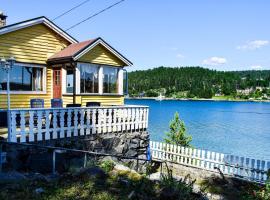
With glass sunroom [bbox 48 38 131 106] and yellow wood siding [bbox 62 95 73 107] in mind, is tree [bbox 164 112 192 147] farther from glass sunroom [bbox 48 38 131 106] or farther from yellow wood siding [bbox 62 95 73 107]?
yellow wood siding [bbox 62 95 73 107]

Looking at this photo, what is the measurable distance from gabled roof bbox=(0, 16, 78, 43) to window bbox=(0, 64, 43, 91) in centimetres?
190

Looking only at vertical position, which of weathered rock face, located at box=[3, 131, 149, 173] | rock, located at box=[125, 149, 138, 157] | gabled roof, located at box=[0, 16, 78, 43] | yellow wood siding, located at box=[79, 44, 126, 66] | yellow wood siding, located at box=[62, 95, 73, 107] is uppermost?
gabled roof, located at box=[0, 16, 78, 43]

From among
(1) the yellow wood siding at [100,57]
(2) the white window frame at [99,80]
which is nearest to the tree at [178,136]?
(2) the white window frame at [99,80]

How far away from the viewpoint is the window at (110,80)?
17.1 m

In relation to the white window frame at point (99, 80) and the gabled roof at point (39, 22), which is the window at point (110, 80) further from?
the gabled roof at point (39, 22)

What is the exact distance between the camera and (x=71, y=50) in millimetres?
15719

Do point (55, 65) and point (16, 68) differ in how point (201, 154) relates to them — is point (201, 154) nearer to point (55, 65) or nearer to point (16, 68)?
point (55, 65)

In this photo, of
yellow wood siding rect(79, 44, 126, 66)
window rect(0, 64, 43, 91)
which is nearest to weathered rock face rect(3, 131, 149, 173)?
yellow wood siding rect(79, 44, 126, 66)

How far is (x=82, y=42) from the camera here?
54.5 feet

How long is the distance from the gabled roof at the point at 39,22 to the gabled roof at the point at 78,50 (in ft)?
1.92

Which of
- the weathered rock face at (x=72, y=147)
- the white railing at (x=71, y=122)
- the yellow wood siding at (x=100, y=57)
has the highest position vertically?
the yellow wood siding at (x=100, y=57)

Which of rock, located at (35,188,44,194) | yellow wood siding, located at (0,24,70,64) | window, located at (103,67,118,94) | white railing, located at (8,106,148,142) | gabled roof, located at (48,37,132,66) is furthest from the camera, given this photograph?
window, located at (103,67,118,94)

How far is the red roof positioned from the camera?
592 inches

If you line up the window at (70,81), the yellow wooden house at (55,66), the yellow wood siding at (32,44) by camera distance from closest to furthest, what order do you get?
the yellow wood siding at (32,44) → the yellow wooden house at (55,66) → the window at (70,81)
